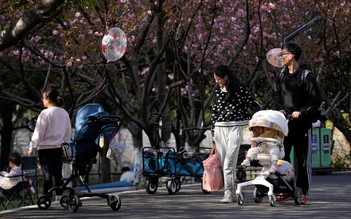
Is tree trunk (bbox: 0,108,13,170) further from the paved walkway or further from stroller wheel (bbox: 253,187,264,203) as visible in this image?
stroller wheel (bbox: 253,187,264,203)

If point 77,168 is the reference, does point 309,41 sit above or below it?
above

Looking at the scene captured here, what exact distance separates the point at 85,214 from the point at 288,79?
3.17m

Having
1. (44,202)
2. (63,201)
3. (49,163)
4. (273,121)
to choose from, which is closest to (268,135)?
(273,121)

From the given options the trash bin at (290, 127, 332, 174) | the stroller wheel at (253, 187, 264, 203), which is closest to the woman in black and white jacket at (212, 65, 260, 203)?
the stroller wheel at (253, 187, 264, 203)

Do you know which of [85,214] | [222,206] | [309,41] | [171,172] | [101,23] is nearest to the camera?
[85,214]

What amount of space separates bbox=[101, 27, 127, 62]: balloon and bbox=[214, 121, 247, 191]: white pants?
13.0ft

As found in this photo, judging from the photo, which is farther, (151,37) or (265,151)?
(151,37)

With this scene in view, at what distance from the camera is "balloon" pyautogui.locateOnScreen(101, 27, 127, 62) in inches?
653

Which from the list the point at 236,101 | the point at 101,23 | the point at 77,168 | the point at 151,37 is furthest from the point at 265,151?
the point at 151,37

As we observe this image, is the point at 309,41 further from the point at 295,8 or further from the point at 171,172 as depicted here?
the point at 171,172

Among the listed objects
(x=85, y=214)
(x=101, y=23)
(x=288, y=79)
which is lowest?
(x=85, y=214)

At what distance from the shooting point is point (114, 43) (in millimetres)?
16656

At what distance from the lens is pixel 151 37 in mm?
25562

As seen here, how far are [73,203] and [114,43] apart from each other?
199 inches
